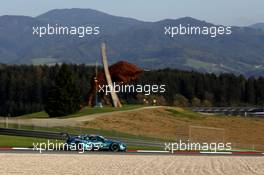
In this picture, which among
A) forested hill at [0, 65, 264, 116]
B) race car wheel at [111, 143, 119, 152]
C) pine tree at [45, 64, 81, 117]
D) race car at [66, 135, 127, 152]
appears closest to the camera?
race car at [66, 135, 127, 152]

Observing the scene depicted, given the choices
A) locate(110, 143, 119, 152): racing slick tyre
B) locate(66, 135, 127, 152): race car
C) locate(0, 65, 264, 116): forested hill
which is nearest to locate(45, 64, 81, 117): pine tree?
locate(66, 135, 127, 152): race car

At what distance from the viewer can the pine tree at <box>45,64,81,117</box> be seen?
93.9m

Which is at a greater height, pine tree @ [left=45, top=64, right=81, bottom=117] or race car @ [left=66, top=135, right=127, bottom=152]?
pine tree @ [left=45, top=64, right=81, bottom=117]

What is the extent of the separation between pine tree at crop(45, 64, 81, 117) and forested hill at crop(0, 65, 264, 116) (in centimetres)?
4691

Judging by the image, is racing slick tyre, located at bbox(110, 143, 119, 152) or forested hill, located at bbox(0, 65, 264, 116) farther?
forested hill, located at bbox(0, 65, 264, 116)

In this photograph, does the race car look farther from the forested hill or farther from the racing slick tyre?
the forested hill

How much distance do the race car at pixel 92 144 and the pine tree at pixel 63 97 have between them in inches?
1621

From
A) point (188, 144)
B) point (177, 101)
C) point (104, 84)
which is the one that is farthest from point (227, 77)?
point (188, 144)

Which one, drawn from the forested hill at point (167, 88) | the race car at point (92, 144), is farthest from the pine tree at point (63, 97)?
the forested hill at point (167, 88)

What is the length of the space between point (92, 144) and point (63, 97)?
1692 inches

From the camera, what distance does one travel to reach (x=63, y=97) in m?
94.5

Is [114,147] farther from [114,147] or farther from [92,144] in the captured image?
[92,144]

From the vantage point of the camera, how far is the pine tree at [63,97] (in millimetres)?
93875

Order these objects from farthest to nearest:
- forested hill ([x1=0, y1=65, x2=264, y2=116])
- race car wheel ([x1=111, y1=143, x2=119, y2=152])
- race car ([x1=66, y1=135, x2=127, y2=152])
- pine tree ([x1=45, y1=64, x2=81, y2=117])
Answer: forested hill ([x1=0, y1=65, x2=264, y2=116]) < pine tree ([x1=45, y1=64, x2=81, y2=117]) < race car wheel ([x1=111, y1=143, x2=119, y2=152]) < race car ([x1=66, y1=135, x2=127, y2=152])
